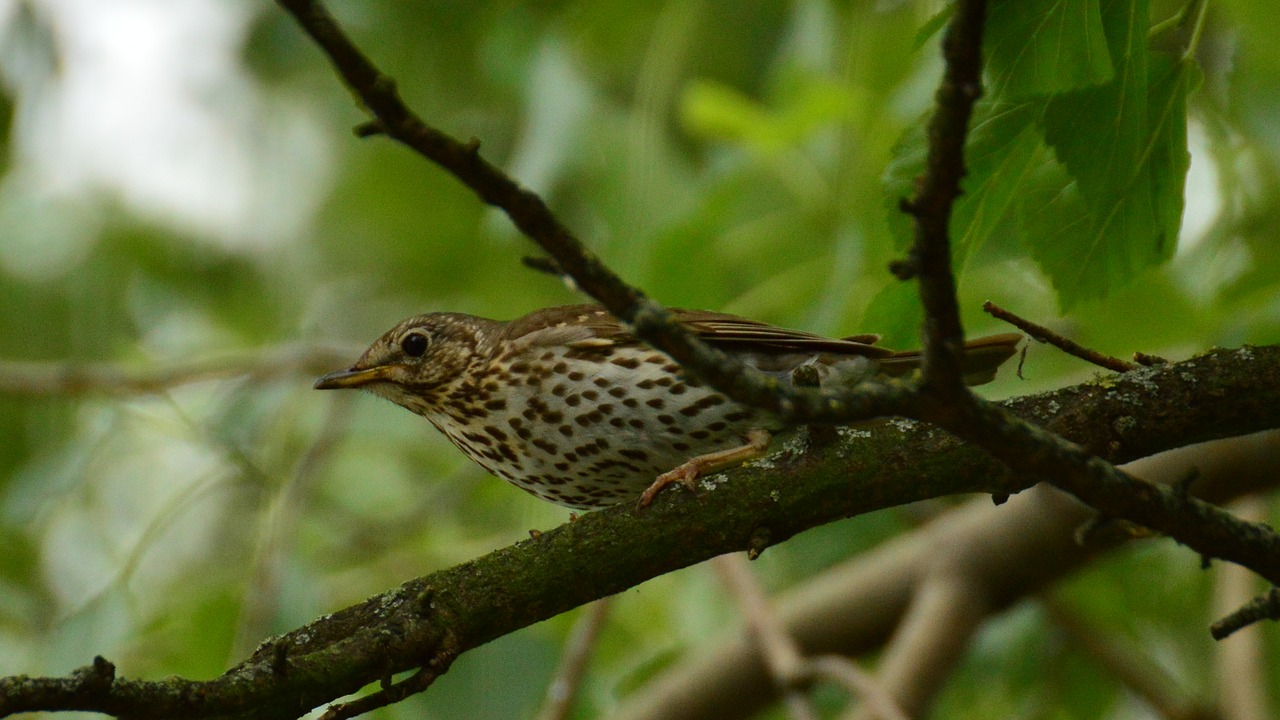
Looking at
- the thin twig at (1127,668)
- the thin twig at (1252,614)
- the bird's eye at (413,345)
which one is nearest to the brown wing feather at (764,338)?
the bird's eye at (413,345)

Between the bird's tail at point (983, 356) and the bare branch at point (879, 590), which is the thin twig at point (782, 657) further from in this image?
the bird's tail at point (983, 356)

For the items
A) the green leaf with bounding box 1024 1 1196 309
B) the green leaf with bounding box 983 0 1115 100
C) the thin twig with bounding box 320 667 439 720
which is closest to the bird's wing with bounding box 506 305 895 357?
the green leaf with bounding box 1024 1 1196 309

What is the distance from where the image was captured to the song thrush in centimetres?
404

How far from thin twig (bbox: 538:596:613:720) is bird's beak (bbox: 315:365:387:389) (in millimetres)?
1325

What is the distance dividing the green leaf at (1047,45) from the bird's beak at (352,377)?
2.92 metres

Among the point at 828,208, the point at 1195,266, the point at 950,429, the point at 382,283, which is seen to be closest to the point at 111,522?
the point at 382,283

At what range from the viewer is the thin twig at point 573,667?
215 inches

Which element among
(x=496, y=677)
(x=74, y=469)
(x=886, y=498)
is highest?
(x=74, y=469)

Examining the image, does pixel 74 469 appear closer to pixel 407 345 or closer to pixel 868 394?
pixel 407 345

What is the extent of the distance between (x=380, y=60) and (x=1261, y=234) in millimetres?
4784

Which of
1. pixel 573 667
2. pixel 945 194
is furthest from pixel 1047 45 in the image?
pixel 573 667

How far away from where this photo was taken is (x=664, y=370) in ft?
13.6

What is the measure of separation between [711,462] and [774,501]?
2.51 ft

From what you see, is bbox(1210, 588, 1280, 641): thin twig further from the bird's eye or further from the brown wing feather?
the bird's eye
